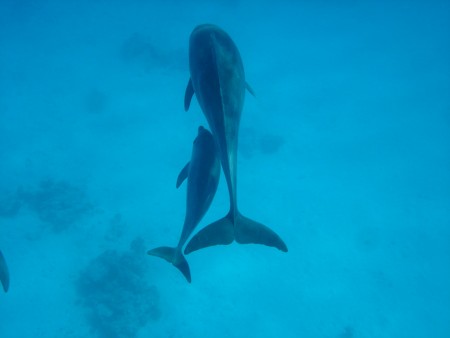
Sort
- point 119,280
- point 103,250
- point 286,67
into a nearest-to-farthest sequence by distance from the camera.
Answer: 1. point 119,280
2. point 103,250
3. point 286,67

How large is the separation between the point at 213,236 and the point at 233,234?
271 millimetres

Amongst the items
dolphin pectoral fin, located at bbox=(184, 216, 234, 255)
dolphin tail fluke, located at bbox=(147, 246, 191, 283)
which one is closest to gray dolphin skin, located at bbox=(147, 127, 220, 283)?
dolphin pectoral fin, located at bbox=(184, 216, 234, 255)

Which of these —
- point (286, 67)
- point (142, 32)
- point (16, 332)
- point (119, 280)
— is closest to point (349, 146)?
point (286, 67)

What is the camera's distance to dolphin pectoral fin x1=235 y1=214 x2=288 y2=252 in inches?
177

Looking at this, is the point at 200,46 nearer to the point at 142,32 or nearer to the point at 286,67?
the point at 286,67

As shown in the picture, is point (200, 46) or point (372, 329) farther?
point (372, 329)

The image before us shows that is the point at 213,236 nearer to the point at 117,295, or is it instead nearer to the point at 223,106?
the point at 223,106

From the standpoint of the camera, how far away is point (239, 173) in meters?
15.8

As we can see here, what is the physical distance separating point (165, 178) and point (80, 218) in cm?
397

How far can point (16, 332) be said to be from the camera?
38.4 feet

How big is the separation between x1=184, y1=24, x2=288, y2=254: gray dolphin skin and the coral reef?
9.29 meters

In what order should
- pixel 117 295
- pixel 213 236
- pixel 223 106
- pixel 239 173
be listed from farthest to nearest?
pixel 239 173, pixel 117 295, pixel 213 236, pixel 223 106

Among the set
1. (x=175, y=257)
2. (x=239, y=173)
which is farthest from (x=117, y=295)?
(x=175, y=257)

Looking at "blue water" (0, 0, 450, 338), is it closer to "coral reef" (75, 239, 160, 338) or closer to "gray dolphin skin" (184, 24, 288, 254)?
"coral reef" (75, 239, 160, 338)
